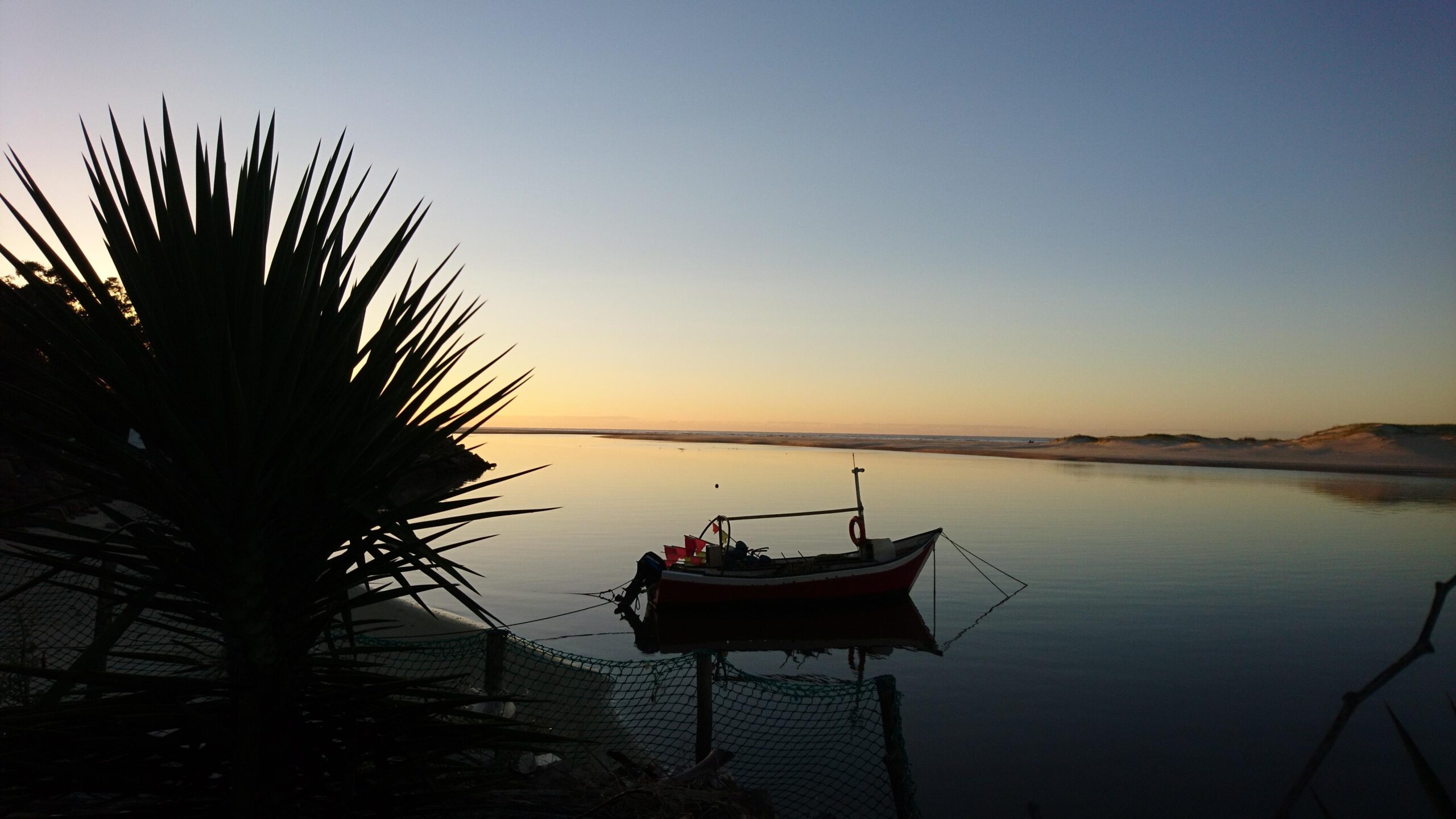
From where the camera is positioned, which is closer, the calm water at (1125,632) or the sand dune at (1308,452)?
the calm water at (1125,632)

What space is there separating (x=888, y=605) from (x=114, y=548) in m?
19.7

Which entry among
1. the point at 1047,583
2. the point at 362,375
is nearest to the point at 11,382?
the point at 362,375

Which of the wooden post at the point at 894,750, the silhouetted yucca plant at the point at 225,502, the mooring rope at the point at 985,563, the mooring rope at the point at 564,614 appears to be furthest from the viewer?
the mooring rope at the point at 985,563

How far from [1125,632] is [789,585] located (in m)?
7.24

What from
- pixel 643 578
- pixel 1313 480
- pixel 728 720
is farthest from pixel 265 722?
Answer: pixel 1313 480

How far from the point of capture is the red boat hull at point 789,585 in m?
20.8

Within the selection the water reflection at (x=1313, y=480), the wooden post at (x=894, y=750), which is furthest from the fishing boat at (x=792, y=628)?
the water reflection at (x=1313, y=480)

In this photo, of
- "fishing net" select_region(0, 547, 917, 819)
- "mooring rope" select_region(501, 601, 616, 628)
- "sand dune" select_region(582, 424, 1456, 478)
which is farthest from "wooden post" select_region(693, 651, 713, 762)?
"sand dune" select_region(582, 424, 1456, 478)

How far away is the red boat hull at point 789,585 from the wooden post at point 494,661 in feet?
43.0

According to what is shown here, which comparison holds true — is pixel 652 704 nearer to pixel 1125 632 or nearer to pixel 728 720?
pixel 728 720

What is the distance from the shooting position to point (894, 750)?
699 cm

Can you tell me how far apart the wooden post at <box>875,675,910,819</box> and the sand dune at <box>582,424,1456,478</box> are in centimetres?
7392

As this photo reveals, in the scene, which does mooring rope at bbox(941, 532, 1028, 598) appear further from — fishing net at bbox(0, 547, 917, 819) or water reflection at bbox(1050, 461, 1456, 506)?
water reflection at bbox(1050, 461, 1456, 506)

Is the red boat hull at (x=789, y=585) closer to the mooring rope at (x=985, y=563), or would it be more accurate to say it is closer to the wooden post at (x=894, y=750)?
the mooring rope at (x=985, y=563)
